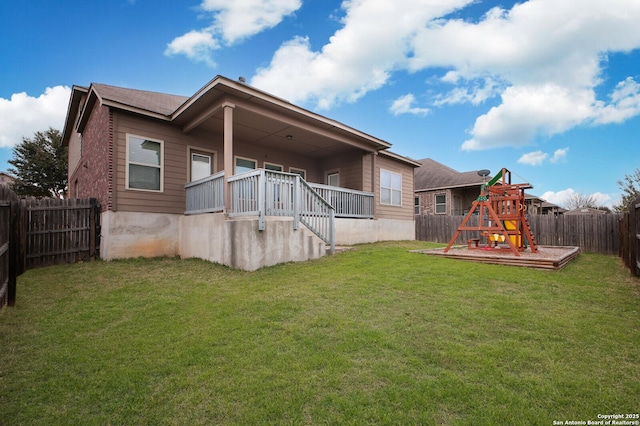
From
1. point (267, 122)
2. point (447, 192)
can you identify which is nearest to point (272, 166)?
point (267, 122)

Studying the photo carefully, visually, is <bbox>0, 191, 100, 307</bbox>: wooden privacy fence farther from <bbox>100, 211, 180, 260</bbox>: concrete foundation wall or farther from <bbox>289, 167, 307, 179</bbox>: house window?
<bbox>289, 167, 307, 179</bbox>: house window

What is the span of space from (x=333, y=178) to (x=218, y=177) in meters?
6.88

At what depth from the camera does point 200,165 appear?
1027 cm

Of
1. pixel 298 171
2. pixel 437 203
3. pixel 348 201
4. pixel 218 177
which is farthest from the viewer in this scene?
pixel 437 203

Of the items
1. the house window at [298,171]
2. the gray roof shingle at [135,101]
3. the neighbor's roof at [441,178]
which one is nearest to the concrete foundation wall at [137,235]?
the gray roof shingle at [135,101]

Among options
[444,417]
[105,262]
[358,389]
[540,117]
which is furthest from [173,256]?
[540,117]

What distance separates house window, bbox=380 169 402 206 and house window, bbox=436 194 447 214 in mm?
6704

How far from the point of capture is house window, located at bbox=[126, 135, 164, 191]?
8.62m

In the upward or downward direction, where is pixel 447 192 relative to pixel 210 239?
upward

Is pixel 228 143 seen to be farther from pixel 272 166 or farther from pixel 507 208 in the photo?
pixel 507 208

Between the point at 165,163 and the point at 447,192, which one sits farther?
the point at 447,192

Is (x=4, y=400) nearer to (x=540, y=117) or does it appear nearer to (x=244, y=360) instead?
(x=244, y=360)

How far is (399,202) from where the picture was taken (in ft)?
48.1

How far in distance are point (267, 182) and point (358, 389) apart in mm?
5210
